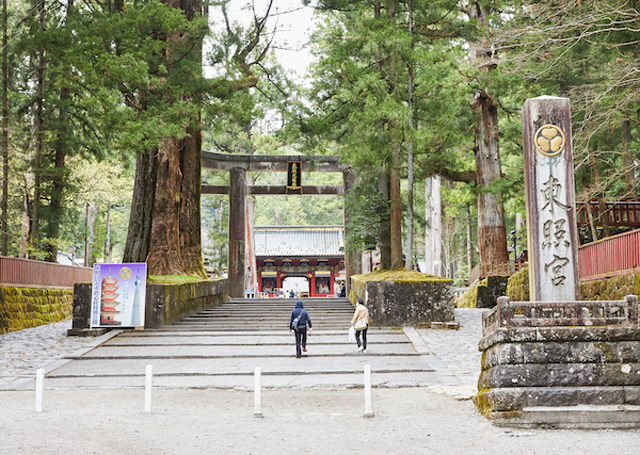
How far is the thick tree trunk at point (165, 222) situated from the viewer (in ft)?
55.0

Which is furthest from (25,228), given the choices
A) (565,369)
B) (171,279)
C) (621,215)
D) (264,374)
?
(621,215)

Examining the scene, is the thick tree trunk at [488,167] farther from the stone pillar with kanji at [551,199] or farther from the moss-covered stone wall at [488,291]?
the stone pillar with kanji at [551,199]

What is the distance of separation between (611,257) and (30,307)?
46.9ft

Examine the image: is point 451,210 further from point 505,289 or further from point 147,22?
point 147,22

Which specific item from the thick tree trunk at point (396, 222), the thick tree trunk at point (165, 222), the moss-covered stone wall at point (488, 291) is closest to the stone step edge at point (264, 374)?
the thick tree trunk at point (396, 222)

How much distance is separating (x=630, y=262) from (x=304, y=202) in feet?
129

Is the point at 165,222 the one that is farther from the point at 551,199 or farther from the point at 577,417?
the point at 577,417

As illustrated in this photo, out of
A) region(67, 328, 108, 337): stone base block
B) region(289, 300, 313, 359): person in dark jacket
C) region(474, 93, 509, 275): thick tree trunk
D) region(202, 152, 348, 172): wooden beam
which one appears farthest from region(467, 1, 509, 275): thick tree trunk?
region(67, 328, 108, 337): stone base block

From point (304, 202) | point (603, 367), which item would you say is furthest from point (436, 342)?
point (304, 202)

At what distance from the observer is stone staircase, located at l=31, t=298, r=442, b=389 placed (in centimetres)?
929

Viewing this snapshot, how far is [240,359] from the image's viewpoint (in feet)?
36.1

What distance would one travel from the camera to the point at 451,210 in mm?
28594

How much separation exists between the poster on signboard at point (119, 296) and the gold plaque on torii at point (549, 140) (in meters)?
8.79

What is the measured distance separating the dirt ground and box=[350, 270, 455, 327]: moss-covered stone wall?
5935 mm
